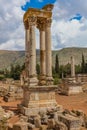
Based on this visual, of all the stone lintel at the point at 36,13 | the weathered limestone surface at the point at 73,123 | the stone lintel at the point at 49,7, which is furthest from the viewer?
the stone lintel at the point at 49,7

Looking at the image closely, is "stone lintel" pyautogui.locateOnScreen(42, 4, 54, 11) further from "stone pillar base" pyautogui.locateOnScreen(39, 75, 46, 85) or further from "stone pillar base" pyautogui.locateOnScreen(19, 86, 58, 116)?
"stone pillar base" pyautogui.locateOnScreen(19, 86, 58, 116)

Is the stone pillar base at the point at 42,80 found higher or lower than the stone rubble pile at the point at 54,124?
higher

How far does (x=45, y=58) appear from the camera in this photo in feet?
56.7

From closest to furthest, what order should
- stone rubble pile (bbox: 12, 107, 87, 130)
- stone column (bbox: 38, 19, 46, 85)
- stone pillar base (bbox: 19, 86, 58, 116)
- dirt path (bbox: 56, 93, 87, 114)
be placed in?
1. stone rubble pile (bbox: 12, 107, 87, 130)
2. stone pillar base (bbox: 19, 86, 58, 116)
3. stone column (bbox: 38, 19, 46, 85)
4. dirt path (bbox: 56, 93, 87, 114)

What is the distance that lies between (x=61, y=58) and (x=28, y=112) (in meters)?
174

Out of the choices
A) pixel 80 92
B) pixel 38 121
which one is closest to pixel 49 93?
pixel 38 121

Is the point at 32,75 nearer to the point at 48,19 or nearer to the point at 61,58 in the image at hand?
the point at 48,19

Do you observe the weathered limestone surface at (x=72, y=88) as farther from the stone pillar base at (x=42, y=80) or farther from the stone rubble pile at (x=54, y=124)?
the stone rubble pile at (x=54, y=124)

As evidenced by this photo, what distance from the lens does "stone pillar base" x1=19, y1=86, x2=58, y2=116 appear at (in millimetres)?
15148

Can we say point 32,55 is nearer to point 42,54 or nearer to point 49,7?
point 42,54

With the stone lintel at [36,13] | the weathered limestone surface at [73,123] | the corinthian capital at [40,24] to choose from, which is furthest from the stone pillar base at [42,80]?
the weathered limestone surface at [73,123]

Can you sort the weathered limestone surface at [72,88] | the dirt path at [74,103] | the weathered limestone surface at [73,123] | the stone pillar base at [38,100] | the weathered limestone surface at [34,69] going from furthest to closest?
1. the weathered limestone surface at [72,88]
2. the dirt path at [74,103]
3. the weathered limestone surface at [34,69]
4. the stone pillar base at [38,100]
5. the weathered limestone surface at [73,123]

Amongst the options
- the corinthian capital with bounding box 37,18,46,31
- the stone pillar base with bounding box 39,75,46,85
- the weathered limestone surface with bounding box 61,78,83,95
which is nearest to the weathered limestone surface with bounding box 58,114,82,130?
the stone pillar base with bounding box 39,75,46,85

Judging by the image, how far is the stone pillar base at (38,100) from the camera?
49.7ft
